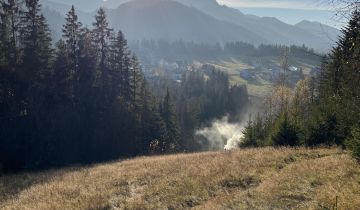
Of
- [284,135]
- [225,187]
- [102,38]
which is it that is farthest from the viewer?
[102,38]

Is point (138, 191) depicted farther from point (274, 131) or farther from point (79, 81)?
point (79, 81)

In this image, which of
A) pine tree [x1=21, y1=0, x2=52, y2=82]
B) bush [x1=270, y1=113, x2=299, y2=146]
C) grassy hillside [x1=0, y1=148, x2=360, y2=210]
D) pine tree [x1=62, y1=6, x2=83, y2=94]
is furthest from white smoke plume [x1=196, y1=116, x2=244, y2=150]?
grassy hillside [x1=0, y1=148, x2=360, y2=210]

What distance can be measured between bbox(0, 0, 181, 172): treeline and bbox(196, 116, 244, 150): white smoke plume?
5390cm

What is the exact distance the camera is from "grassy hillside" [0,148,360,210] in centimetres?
1201

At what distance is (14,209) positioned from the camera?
16.7 metres

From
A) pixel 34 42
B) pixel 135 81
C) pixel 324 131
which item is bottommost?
pixel 324 131

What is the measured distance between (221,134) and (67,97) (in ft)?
265

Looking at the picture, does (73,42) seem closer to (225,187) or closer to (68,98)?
(68,98)

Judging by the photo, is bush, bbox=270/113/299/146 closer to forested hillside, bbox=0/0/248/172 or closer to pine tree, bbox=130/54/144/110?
forested hillside, bbox=0/0/248/172

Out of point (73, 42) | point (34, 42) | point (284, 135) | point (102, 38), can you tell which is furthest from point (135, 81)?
point (284, 135)

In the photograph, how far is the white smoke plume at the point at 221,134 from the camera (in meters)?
112

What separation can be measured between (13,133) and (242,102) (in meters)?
132

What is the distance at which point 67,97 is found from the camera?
49.6m

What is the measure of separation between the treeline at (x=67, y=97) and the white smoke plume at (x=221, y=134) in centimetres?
5390
